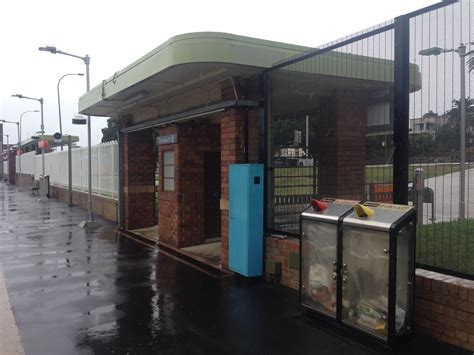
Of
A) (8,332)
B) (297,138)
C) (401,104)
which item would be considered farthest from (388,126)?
(8,332)

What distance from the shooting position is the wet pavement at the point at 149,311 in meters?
4.34

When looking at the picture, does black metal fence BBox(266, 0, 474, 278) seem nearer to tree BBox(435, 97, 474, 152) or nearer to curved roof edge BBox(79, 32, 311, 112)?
tree BBox(435, 97, 474, 152)

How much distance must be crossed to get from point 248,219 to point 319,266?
1856 millimetres

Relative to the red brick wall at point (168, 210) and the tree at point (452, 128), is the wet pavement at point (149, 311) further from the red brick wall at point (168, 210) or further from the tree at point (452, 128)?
the tree at point (452, 128)

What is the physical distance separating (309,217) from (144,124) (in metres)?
6.20

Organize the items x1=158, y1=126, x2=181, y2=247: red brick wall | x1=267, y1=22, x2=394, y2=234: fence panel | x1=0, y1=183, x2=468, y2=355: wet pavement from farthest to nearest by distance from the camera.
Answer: x1=158, y1=126, x2=181, y2=247: red brick wall
x1=267, y1=22, x2=394, y2=234: fence panel
x1=0, y1=183, x2=468, y2=355: wet pavement

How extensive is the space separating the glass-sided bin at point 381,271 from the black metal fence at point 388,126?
19.9 inches

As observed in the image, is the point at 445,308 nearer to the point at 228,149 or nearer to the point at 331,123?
the point at 331,123

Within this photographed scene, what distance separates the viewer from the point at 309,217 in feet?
16.1

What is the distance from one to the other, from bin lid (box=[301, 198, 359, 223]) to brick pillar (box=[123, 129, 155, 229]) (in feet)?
25.6

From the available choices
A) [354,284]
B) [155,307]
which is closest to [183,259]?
[155,307]

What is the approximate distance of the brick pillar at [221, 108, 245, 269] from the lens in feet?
22.8

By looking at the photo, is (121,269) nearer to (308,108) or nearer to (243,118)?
(243,118)

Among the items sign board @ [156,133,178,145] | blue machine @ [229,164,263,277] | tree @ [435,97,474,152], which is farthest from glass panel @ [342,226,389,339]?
sign board @ [156,133,178,145]
